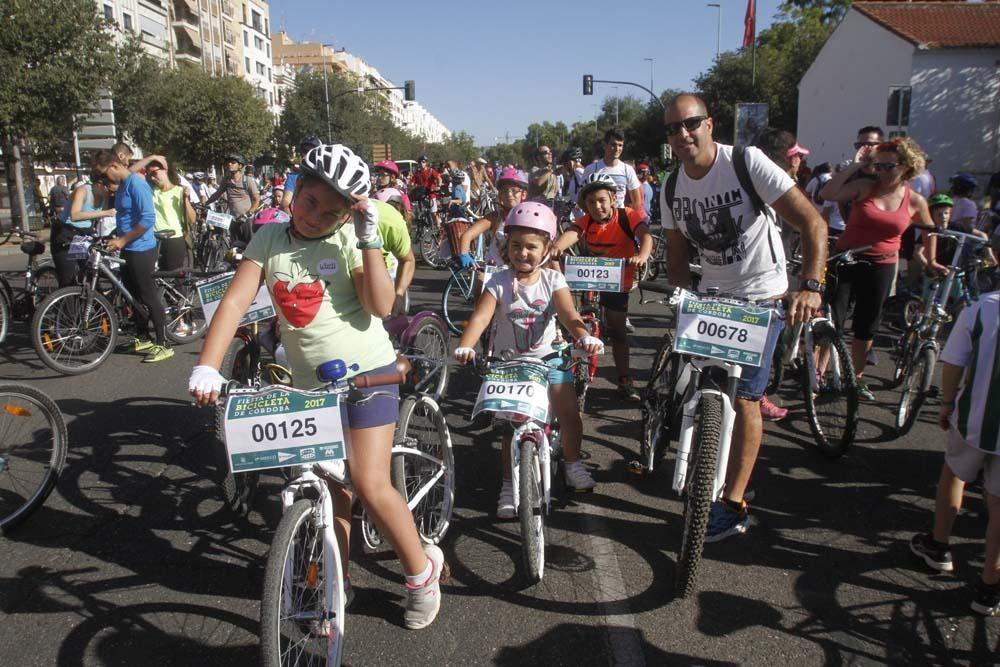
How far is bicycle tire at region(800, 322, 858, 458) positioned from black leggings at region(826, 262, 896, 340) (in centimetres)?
102

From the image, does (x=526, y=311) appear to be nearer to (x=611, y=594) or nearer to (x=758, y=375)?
(x=758, y=375)

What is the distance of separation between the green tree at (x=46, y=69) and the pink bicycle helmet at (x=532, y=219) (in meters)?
19.1

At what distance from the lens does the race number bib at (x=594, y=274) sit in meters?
5.48

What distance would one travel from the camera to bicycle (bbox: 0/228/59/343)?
7.52 meters

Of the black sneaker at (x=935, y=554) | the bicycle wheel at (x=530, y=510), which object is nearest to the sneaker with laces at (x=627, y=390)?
the black sneaker at (x=935, y=554)

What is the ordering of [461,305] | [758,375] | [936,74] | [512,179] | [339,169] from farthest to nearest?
[936,74]
[461,305]
[512,179]
[758,375]
[339,169]

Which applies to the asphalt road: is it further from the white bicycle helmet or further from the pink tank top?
the white bicycle helmet

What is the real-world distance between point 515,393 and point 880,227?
3.63 meters

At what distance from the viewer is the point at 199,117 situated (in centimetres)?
3766

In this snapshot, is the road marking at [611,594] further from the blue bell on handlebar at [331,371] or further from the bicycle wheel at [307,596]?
the blue bell on handlebar at [331,371]

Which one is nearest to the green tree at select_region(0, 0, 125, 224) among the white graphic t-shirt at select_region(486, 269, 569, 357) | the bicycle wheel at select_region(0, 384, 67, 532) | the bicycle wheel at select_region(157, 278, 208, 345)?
the bicycle wheel at select_region(157, 278, 208, 345)

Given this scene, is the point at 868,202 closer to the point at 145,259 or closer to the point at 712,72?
the point at 145,259

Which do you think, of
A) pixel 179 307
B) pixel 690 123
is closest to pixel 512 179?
pixel 690 123

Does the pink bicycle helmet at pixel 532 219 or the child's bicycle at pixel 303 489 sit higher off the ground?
the pink bicycle helmet at pixel 532 219
